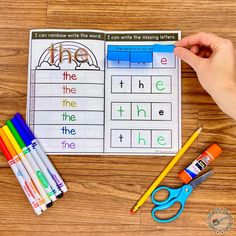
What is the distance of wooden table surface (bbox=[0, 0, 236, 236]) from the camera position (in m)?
0.71

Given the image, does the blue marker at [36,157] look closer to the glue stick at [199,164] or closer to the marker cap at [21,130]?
the marker cap at [21,130]

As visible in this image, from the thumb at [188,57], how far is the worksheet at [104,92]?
0.08ft

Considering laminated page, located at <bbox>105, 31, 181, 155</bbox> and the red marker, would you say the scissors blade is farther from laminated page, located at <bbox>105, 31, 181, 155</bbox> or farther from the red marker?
the red marker

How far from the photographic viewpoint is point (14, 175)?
0.72m

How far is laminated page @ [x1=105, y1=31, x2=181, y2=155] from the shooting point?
736 mm

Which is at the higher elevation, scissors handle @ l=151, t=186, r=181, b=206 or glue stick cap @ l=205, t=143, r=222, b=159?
glue stick cap @ l=205, t=143, r=222, b=159

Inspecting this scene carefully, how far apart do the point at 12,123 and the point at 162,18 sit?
0.36 m

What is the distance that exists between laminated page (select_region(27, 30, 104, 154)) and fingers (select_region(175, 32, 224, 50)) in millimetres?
161

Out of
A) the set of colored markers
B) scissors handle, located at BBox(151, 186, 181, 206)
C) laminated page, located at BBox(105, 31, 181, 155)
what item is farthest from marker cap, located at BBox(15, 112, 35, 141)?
scissors handle, located at BBox(151, 186, 181, 206)

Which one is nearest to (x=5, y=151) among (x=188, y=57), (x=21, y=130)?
(x=21, y=130)

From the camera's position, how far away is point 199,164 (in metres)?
0.71

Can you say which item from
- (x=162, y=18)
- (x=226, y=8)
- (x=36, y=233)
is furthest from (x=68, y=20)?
(x=36, y=233)

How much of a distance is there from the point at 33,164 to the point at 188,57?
0.35 meters

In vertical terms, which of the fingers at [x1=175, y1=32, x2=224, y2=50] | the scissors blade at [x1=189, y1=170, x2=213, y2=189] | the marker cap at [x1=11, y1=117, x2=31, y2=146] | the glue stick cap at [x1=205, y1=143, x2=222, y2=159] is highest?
the fingers at [x1=175, y1=32, x2=224, y2=50]
